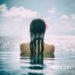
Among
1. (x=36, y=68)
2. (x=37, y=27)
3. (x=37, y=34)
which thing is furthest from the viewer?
(x=37, y=27)

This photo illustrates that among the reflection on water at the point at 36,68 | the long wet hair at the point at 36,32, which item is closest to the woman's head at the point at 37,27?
the long wet hair at the point at 36,32

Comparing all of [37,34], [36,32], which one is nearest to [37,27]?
[36,32]

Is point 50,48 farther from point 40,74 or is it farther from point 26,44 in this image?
point 40,74

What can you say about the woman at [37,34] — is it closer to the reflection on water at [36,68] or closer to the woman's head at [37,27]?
the woman's head at [37,27]

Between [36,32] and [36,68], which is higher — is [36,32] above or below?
above

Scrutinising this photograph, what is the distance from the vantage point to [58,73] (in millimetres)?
10469

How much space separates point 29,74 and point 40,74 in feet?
1.83

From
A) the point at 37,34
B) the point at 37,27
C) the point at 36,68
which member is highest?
the point at 37,27

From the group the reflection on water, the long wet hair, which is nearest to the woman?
the long wet hair

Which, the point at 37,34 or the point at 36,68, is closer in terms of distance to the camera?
the point at 36,68

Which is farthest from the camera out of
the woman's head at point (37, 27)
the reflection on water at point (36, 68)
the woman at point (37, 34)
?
the woman's head at point (37, 27)

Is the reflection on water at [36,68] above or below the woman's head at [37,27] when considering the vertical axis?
below

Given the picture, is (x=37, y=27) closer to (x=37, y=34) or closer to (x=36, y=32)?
(x=36, y=32)

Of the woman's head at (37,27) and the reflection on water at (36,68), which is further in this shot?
the woman's head at (37,27)
